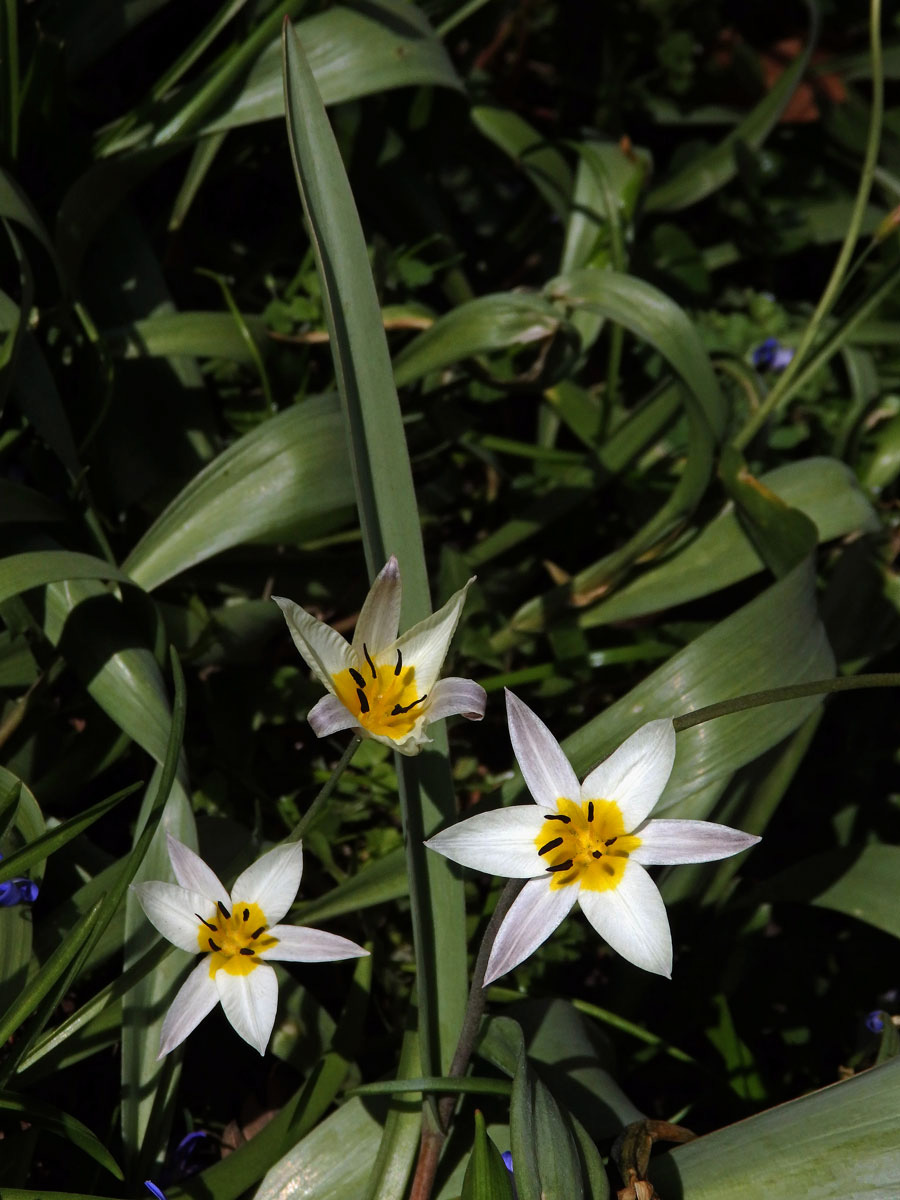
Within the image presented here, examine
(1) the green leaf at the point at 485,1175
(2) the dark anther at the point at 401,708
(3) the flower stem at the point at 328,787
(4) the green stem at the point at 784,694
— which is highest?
(3) the flower stem at the point at 328,787

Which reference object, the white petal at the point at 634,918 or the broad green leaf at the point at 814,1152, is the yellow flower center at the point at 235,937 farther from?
the broad green leaf at the point at 814,1152

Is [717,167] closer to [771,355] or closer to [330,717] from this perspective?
[771,355]

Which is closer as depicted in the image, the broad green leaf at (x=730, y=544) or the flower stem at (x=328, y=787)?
the flower stem at (x=328, y=787)

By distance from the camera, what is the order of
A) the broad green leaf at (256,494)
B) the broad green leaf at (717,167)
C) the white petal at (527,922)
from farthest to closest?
the broad green leaf at (717,167) < the broad green leaf at (256,494) < the white petal at (527,922)

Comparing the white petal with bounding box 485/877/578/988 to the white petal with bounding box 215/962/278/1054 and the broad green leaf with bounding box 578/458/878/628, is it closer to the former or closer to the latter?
the white petal with bounding box 215/962/278/1054

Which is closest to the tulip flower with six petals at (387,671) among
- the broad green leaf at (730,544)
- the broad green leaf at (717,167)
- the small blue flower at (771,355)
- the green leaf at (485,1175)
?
the green leaf at (485,1175)

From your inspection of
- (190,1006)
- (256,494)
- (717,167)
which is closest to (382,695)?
(190,1006)

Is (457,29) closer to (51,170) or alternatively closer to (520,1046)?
(51,170)

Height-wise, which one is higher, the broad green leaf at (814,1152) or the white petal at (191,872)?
the white petal at (191,872)
